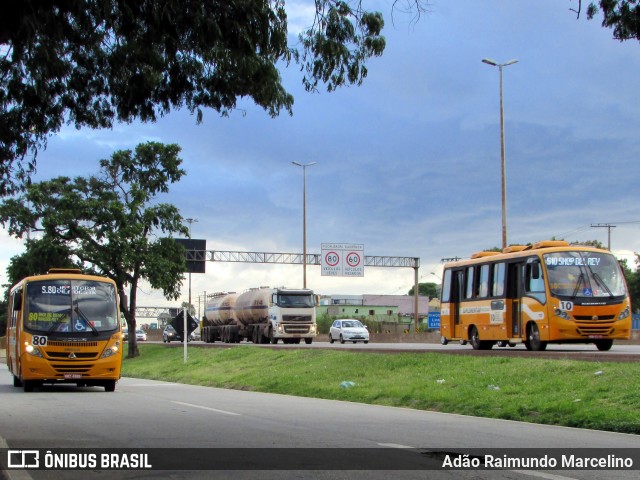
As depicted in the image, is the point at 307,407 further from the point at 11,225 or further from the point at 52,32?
the point at 11,225

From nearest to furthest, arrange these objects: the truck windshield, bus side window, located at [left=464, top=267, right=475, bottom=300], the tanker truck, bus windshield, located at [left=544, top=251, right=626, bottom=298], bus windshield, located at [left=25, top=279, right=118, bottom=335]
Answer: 1. bus windshield, located at [left=25, top=279, right=118, bottom=335]
2. bus windshield, located at [left=544, top=251, right=626, bottom=298]
3. bus side window, located at [left=464, top=267, right=475, bottom=300]
4. the tanker truck
5. the truck windshield

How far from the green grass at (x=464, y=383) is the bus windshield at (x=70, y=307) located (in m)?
5.09

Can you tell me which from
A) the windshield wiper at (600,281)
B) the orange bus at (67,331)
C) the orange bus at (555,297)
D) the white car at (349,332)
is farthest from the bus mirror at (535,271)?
the white car at (349,332)

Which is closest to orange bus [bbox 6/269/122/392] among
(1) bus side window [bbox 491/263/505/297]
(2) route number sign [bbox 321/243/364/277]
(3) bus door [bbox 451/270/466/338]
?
(1) bus side window [bbox 491/263/505/297]

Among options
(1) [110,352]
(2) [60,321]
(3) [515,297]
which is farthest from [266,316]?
(2) [60,321]

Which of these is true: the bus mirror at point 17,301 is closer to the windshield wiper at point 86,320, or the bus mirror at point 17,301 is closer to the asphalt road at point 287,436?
the windshield wiper at point 86,320

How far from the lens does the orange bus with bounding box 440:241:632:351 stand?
26.1 meters

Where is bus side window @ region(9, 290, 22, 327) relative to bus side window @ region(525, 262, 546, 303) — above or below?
below

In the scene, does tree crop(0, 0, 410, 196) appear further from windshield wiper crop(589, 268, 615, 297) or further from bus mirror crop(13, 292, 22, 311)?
windshield wiper crop(589, 268, 615, 297)

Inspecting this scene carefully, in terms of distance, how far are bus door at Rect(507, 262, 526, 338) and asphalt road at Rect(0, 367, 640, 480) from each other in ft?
37.2

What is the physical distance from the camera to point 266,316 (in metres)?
53.0

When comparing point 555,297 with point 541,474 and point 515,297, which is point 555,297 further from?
point 541,474

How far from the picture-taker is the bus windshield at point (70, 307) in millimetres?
22359

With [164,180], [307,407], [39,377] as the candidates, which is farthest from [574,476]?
[164,180]
